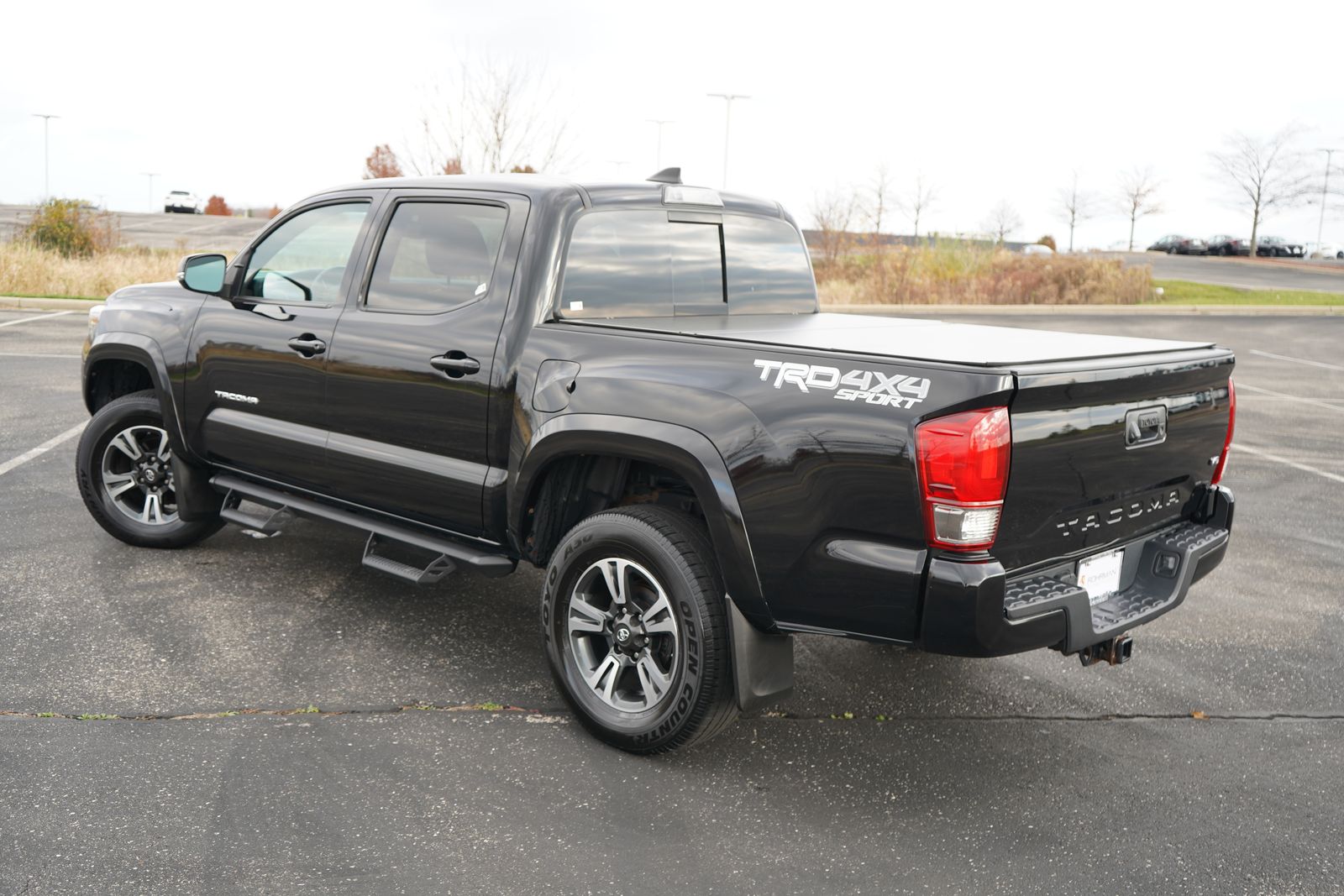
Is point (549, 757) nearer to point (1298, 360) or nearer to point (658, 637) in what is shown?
point (658, 637)

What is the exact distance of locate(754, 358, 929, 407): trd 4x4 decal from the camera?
3.16 m

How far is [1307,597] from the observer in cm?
591

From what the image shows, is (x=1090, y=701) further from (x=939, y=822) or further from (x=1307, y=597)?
(x=1307, y=597)

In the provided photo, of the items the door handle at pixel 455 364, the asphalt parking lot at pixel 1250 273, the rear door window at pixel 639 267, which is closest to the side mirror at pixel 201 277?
the door handle at pixel 455 364

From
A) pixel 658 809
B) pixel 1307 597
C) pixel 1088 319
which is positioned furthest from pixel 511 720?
pixel 1088 319

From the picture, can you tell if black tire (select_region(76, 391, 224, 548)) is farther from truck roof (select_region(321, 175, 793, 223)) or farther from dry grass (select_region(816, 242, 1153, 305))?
dry grass (select_region(816, 242, 1153, 305))

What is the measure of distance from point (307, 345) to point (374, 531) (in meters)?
0.85

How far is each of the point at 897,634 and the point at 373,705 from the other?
2009 millimetres

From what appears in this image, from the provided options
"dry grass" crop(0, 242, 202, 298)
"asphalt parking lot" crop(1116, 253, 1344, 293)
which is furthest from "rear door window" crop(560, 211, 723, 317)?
"asphalt parking lot" crop(1116, 253, 1344, 293)

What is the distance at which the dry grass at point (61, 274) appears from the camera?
20.9 m

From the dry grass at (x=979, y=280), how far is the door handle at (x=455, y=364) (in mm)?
20778

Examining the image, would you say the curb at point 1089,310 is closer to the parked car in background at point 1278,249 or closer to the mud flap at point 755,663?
the mud flap at point 755,663

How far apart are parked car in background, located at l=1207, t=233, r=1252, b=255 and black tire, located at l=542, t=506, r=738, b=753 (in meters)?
66.0

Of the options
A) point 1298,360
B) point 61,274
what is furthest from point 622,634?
point 61,274
